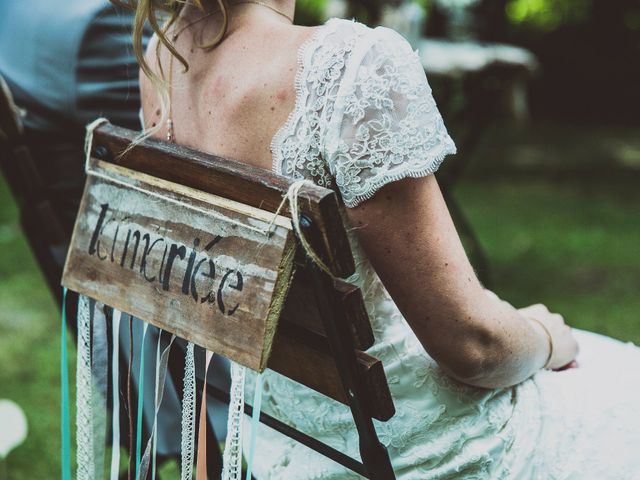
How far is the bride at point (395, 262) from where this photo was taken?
123 cm

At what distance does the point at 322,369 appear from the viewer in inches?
48.7

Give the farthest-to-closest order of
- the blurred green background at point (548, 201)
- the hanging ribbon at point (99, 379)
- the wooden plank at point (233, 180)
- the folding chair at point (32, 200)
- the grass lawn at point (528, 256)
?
the blurred green background at point (548, 201) → the grass lawn at point (528, 256) → the folding chair at point (32, 200) → the hanging ribbon at point (99, 379) → the wooden plank at point (233, 180)

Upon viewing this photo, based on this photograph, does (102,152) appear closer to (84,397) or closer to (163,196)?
(163,196)

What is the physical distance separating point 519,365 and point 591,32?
11.0 m

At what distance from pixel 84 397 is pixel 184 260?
432 mm

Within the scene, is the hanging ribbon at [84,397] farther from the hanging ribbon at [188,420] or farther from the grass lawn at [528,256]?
the grass lawn at [528,256]

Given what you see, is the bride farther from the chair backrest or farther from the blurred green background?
the blurred green background

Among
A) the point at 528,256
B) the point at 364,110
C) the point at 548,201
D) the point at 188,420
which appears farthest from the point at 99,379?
the point at 548,201

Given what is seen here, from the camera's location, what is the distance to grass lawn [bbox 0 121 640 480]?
11.6 feet

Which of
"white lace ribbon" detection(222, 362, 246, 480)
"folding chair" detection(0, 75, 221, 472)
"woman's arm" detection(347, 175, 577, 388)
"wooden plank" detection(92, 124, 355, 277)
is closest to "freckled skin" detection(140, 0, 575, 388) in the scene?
"woman's arm" detection(347, 175, 577, 388)

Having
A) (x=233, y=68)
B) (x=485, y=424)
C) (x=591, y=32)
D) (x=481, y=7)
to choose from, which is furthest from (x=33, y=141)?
(x=591, y=32)

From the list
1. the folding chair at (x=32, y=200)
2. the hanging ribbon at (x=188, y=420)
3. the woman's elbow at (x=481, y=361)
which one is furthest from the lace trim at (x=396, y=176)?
the folding chair at (x=32, y=200)

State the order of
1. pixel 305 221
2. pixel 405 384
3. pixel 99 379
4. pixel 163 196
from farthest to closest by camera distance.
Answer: pixel 99 379
pixel 405 384
pixel 163 196
pixel 305 221

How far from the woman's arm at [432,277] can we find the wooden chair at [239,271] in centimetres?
15
